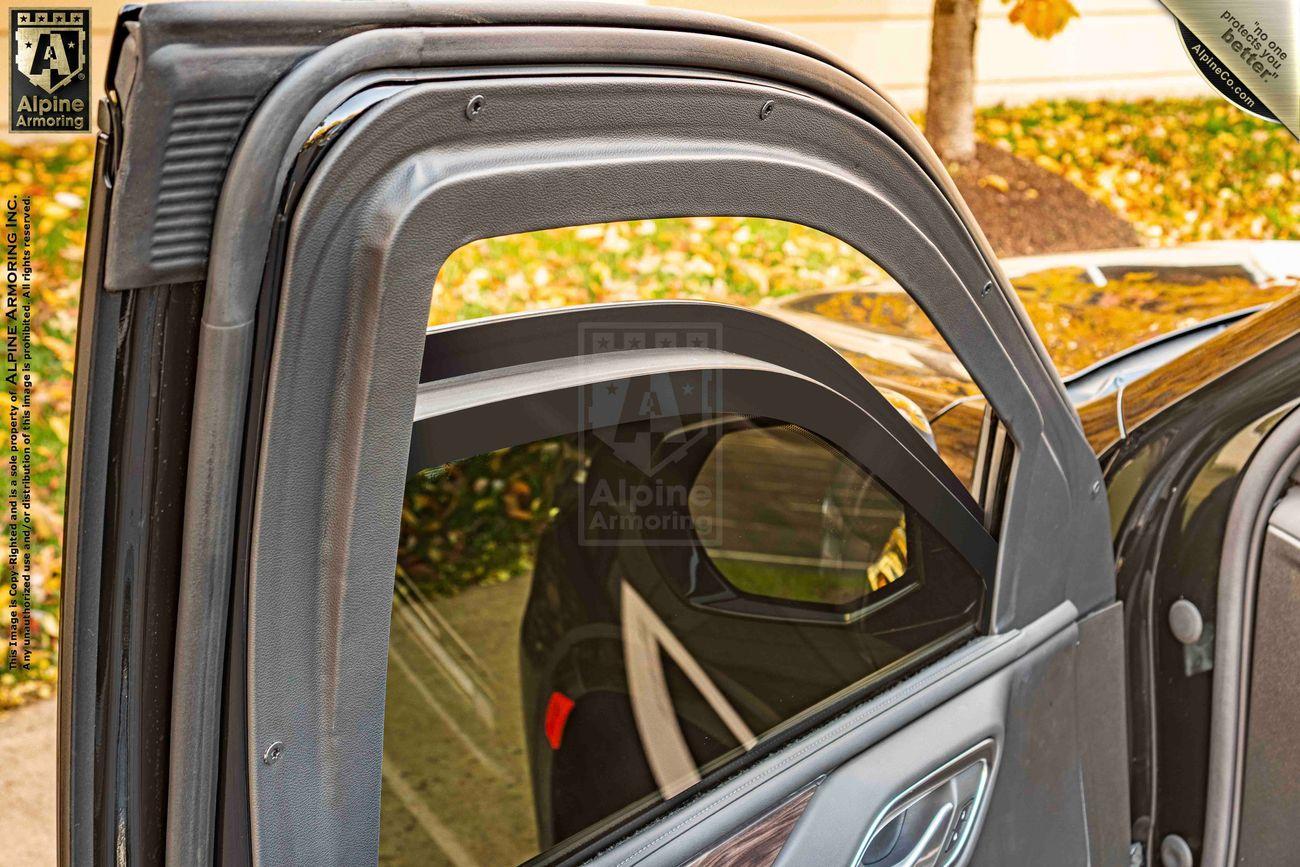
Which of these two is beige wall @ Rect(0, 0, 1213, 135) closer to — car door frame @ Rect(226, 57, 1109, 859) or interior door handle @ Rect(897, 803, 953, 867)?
interior door handle @ Rect(897, 803, 953, 867)

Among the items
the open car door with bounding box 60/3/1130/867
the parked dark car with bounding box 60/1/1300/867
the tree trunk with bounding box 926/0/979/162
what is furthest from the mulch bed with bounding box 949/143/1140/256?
the open car door with bounding box 60/3/1130/867

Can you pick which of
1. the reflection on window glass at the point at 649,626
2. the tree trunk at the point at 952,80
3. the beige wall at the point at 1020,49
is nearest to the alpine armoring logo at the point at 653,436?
the reflection on window glass at the point at 649,626

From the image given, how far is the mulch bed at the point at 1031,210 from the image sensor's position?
25.3 feet

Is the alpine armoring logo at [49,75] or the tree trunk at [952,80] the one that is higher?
the tree trunk at [952,80]

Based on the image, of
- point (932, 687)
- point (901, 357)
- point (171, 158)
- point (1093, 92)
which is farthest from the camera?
point (1093, 92)

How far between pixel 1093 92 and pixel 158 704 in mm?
10084

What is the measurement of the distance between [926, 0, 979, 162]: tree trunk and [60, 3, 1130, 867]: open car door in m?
6.11

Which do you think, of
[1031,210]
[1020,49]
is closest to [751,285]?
[1031,210]

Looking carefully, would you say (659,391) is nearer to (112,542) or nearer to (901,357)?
(112,542)

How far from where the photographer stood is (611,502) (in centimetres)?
169

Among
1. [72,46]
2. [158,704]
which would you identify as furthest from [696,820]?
[72,46]

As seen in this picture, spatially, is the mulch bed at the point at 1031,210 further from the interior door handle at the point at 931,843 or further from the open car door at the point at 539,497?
the interior door handle at the point at 931,843

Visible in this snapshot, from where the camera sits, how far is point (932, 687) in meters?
1.57

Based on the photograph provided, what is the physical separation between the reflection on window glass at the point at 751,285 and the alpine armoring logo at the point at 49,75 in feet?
1.01
